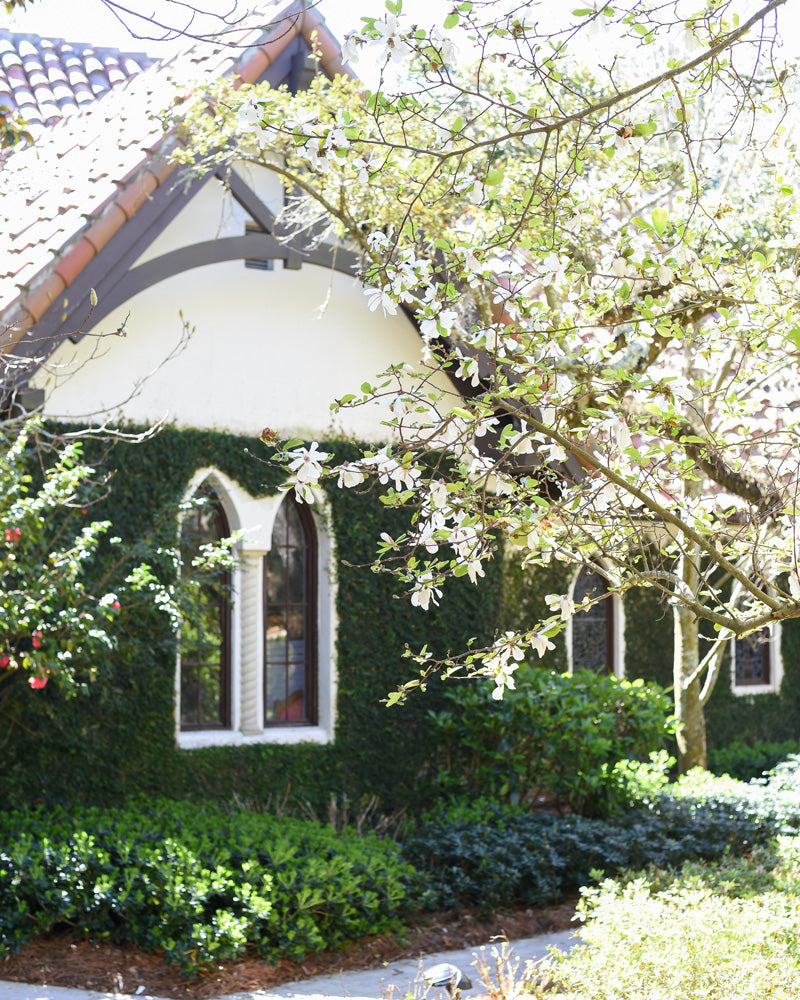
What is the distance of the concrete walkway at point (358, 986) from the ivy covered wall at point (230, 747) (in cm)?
205

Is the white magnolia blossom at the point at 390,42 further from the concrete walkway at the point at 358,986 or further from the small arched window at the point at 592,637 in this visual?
the small arched window at the point at 592,637

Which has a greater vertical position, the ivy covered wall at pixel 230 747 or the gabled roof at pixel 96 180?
the gabled roof at pixel 96 180

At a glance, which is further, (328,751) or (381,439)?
(381,439)

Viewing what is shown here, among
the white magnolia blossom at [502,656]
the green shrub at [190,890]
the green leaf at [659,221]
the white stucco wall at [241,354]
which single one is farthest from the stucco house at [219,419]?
the green leaf at [659,221]

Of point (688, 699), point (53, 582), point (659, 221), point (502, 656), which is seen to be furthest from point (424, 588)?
point (688, 699)

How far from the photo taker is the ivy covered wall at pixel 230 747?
814cm

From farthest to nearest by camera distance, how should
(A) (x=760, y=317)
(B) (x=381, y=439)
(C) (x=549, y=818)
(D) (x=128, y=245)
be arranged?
(B) (x=381, y=439) < (C) (x=549, y=818) < (D) (x=128, y=245) < (A) (x=760, y=317)

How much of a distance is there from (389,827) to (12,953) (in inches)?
A: 163

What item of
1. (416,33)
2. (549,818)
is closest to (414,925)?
(549,818)

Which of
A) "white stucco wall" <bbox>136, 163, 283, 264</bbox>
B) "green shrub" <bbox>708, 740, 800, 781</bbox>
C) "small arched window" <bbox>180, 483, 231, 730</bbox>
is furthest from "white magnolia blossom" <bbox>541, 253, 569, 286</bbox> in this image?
"green shrub" <bbox>708, 740, 800, 781</bbox>

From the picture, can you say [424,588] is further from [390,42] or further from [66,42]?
[66,42]

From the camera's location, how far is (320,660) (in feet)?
32.7

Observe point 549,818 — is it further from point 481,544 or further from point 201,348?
point 481,544

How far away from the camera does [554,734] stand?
943 centimetres
